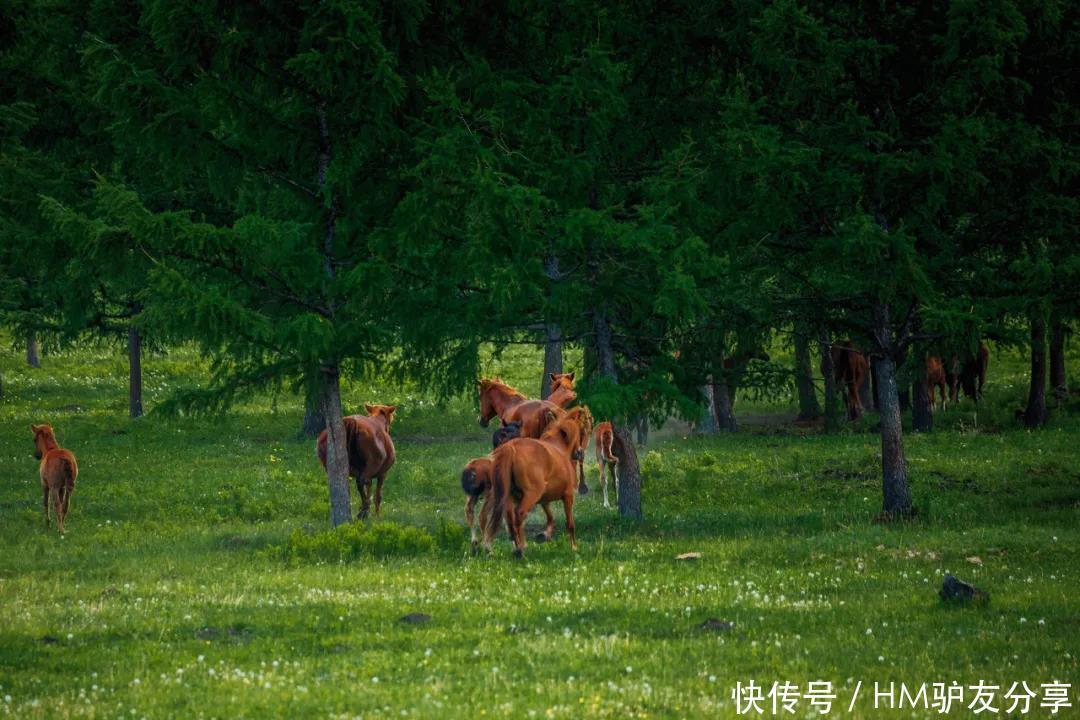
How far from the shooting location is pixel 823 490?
25.3m

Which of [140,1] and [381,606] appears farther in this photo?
[140,1]

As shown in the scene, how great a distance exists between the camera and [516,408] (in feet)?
75.9

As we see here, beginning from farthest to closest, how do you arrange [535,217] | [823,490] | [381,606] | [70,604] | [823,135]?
[823,490] < [823,135] < [535,217] < [70,604] < [381,606]

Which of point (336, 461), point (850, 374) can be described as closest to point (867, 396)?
point (850, 374)

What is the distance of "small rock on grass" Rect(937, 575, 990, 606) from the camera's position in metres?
13.9

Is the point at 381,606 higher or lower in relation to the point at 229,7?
lower

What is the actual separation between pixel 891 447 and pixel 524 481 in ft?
23.6

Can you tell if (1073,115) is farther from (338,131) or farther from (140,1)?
(140,1)

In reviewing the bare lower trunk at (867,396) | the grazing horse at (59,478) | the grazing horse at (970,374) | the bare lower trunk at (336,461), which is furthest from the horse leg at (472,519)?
the bare lower trunk at (867,396)

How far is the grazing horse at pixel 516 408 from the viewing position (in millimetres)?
22391

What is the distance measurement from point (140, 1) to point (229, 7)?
1.30m

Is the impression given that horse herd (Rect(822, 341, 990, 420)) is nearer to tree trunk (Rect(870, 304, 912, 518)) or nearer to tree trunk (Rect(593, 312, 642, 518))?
tree trunk (Rect(870, 304, 912, 518))

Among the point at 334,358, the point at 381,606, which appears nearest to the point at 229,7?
the point at 334,358

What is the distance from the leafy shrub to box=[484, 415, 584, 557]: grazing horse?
1.63 metres
